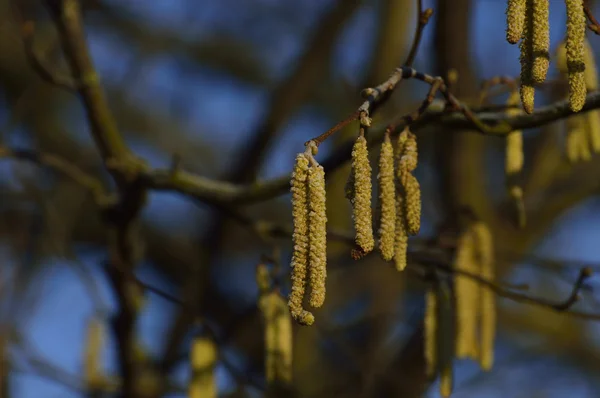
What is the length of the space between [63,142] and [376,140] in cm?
452

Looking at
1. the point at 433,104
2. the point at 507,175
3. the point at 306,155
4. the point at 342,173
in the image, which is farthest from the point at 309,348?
the point at 306,155

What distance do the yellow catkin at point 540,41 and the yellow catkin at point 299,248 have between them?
43 centimetres

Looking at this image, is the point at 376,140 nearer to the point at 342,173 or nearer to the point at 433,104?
the point at 433,104

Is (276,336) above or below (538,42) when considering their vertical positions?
below

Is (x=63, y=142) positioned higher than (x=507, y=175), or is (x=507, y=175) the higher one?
(x=63, y=142)

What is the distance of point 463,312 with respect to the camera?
2.18 metres

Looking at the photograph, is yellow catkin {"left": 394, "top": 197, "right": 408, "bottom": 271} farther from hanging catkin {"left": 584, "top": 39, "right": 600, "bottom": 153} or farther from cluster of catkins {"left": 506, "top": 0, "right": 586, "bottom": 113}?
hanging catkin {"left": 584, "top": 39, "right": 600, "bottom": 153}

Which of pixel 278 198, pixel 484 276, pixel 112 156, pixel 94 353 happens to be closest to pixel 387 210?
pixel 484 276

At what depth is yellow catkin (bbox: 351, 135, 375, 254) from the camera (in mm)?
1361

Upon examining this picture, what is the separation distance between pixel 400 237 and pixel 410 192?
91mm

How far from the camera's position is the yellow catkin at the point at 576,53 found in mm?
1395

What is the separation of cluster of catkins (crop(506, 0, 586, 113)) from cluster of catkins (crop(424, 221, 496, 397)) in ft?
2.72

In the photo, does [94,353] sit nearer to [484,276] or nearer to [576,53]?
[484,276]

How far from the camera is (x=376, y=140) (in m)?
1.88
